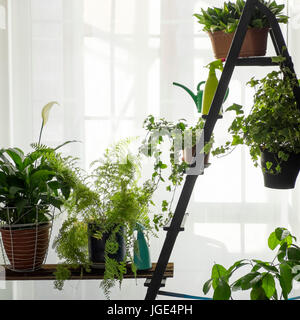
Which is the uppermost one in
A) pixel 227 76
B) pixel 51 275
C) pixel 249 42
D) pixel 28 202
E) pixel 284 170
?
pixel 249 42

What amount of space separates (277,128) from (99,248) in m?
0.72

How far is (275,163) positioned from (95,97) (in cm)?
105

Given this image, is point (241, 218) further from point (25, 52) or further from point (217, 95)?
point (25, 52)

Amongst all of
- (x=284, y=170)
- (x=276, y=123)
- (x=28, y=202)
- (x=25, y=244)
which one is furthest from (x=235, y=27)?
(x=25, y=244)

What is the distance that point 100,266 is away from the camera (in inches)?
58.3

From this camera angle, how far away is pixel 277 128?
1.41 meters

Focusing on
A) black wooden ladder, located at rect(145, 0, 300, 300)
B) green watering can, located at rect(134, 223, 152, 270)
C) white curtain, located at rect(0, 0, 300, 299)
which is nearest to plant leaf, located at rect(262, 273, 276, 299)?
black wooden ladder, located at rect(145, 0, 300, 300)

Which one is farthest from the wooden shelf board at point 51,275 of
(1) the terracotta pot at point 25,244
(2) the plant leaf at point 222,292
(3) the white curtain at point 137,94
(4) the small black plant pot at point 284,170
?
(3) the white curtain at point 137,94

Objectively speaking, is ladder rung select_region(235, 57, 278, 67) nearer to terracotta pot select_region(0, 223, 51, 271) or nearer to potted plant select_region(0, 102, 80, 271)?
potted plant select_region(0, 102, 80, 271)

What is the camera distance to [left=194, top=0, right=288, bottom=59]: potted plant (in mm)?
1432

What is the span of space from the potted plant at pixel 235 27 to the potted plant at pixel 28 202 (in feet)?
2.26

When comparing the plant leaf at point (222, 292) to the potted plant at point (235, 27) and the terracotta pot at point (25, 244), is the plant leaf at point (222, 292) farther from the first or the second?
the potted plant at point (235, 27)

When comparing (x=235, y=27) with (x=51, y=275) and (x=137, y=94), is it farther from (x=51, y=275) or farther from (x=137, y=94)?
(x=51, y=275)

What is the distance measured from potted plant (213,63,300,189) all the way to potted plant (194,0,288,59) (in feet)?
0.37
